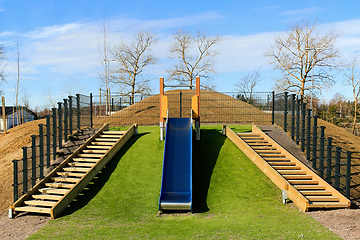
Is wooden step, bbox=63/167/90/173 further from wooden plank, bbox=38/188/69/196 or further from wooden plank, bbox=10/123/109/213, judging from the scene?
wooden plank, bbox=38/188/69/196

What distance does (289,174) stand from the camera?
10.6 meters

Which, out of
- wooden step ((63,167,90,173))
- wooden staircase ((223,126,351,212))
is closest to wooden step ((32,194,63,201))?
wooden step ((63,167,90,173))

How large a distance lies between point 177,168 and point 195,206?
5.52 ft

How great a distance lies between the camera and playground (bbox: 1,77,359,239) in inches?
281

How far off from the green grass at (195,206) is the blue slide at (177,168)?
1.26 feet


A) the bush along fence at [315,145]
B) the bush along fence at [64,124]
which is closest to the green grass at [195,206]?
the bush along fence at [315,145]

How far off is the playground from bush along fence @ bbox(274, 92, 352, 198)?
3.46 feet

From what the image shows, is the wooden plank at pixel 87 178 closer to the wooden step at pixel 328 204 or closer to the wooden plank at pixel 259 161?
the wooden plank at pixel 259 161

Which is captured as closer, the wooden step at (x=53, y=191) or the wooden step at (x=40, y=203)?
the wooden step at (x=40, y=203)

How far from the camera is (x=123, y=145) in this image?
43.9 ft

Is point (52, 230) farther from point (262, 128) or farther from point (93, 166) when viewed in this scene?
point (262, 128)

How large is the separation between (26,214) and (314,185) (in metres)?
10.1

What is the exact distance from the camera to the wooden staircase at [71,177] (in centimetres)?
892

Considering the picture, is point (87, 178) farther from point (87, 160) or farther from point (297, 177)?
point (297, 177)
